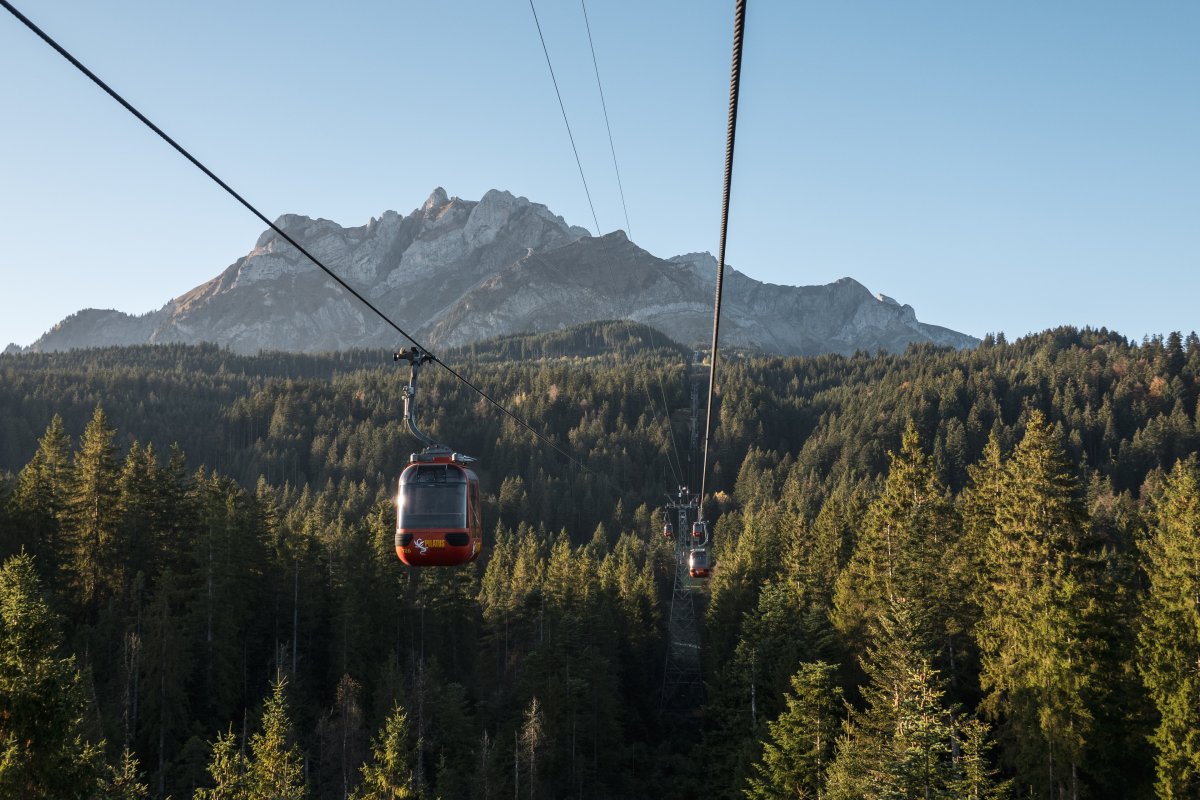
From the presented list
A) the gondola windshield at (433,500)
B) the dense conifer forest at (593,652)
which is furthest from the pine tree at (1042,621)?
the gondola windshield at (433,500)

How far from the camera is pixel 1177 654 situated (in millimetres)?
31391

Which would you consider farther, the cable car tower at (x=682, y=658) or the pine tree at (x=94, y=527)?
the cable car tower at (x=682, y=658)

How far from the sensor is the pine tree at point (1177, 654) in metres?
30.3

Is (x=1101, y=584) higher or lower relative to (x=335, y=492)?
higher

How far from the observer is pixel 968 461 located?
16188cm

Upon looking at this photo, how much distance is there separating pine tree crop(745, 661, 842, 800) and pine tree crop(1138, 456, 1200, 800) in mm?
11690

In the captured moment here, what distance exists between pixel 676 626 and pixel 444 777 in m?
25.8

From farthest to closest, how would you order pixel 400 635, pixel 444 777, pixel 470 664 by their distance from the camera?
pixel 470 664 → pixel 400 635 → pixel 444 777

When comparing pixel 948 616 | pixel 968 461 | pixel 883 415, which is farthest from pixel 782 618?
pixel 883 415

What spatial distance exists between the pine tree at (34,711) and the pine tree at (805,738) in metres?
26.9

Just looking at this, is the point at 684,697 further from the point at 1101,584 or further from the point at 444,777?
the point at 1101,584

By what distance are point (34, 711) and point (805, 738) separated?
1143 inches

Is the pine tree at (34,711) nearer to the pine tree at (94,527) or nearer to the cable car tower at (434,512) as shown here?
the cable car tower at (434,512)

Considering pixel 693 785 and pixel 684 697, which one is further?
pixel 684 697
